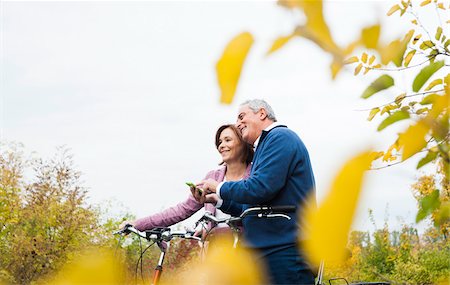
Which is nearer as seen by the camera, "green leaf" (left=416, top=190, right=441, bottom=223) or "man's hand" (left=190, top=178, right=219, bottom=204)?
"green leaf" (left=416, top=190, right=441, bottom=223)

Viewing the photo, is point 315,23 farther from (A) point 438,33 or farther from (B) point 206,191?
(B) point 206,191

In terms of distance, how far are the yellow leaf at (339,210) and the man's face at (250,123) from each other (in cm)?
224

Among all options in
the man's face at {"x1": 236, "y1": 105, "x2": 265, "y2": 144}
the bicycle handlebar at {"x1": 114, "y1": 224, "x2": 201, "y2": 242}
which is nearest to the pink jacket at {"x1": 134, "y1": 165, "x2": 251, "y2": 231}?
the bicycle handlebar at {"x1": 114, "y1": 224, "x2": 201, "y2": 242}

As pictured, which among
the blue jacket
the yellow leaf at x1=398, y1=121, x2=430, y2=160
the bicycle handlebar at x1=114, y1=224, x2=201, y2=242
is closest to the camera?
the yellow leaf at x1=398, y1=121, x2=430, y2=160

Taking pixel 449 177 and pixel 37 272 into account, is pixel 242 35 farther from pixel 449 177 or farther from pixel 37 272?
pixel 37 272

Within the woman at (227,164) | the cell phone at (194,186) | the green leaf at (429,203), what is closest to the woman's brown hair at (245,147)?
the woman at (227,164)

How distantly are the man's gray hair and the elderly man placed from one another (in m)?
0.24

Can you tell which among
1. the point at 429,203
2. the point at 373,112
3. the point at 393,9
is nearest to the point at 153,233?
the point at 373,112

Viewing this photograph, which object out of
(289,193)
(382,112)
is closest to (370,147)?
(382,112)

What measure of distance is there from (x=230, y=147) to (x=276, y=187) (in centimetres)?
96

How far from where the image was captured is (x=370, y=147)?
13.4 inches

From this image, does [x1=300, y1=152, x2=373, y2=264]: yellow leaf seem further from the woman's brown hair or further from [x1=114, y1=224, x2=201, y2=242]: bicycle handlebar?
the woman's brown hair

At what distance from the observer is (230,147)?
3.05m

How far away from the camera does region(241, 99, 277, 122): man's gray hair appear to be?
102 inches
